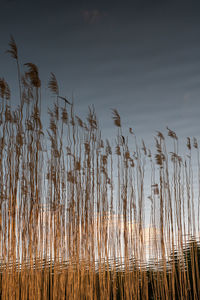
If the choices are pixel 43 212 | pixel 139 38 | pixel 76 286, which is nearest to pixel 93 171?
pixel 43 212

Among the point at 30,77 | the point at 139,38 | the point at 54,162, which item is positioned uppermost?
the point at 139,38

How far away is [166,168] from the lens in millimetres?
2520

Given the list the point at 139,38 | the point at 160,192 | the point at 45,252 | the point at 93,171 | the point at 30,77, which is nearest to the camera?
the point at 30,77

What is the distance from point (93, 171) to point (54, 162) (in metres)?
0.29

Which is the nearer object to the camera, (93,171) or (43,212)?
(43,212)

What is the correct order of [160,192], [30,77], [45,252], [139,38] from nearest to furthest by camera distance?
[30,77], [45,252], [160,192], [139,38]

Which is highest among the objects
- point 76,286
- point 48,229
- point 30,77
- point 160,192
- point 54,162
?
point 30,77

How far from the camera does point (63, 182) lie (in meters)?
2.14

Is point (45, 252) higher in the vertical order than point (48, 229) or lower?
lower

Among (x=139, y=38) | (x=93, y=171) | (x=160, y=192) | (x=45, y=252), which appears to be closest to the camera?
(x=45, y=252)

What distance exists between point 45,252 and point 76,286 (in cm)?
30

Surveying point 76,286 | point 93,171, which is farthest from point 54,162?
point 76,286

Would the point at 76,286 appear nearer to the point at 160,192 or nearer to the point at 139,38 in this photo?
the point at 160,192

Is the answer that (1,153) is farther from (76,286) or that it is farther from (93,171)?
(76,286)
